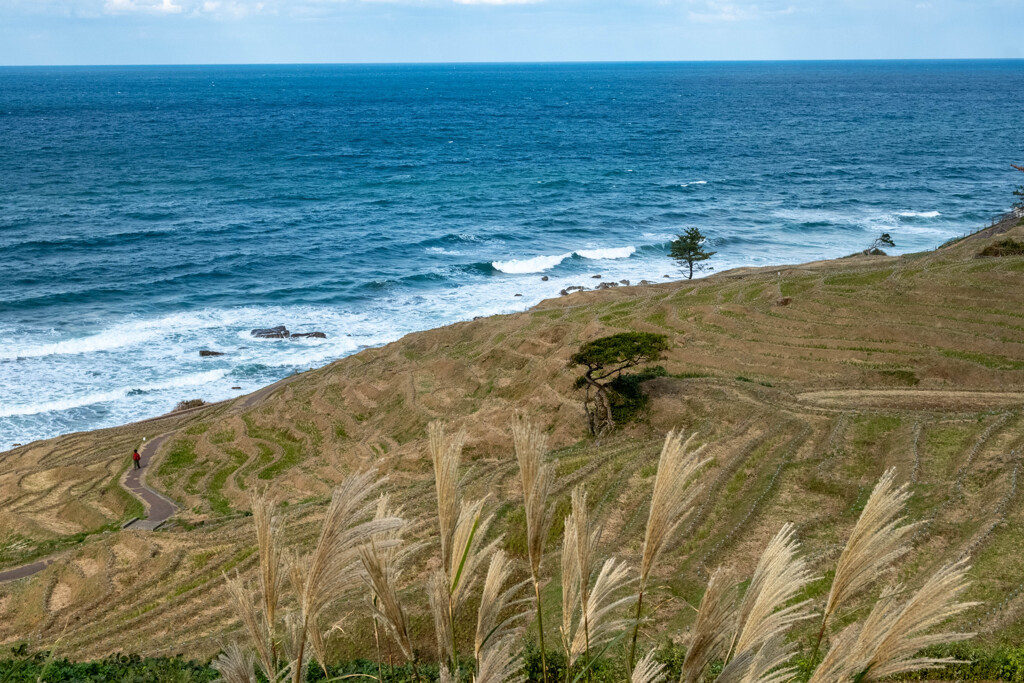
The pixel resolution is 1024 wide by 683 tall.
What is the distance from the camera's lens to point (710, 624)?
5297 millimetres

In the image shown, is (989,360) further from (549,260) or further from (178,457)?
(549,260)

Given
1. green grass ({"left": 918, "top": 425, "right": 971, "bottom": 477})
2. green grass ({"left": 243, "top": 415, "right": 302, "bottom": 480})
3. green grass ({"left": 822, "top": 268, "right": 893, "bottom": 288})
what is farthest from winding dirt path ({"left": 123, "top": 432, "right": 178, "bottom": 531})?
green grass ({"left": 822, "top": 268, "right": 893, "bottom": 288})

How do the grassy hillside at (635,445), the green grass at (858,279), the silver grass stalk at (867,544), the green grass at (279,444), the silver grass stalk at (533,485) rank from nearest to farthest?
1. the silver grass stalk at (867,544)
2. the silver grass stalk at (533,485)
3. the grassy hillside at (635,445)
4. the green grass at (279,444)
5. the green grass at (858,279)

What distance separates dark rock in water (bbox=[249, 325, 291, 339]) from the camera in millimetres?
54594

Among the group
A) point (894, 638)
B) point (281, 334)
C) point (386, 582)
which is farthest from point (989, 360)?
point (281, 334)

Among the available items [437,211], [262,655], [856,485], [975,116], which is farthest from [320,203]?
[975,116]

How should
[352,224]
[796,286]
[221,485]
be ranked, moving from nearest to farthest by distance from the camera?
[221,485], [796,286], [352,224]

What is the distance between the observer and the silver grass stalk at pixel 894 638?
16.5 feet

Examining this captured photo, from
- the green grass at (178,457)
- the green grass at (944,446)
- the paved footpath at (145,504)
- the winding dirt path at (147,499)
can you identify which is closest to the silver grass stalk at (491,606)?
the green grass at (944,446)

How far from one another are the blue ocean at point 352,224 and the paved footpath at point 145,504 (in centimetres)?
1055

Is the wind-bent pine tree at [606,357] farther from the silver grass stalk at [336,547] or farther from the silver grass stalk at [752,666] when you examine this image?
the silver grass stalk at [336,547]

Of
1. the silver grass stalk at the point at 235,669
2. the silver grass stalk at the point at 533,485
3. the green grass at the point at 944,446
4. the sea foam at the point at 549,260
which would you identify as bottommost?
the sea foam at the point at 549,260

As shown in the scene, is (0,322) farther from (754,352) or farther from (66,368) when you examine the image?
(754,352)

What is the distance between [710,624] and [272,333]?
52.9m
